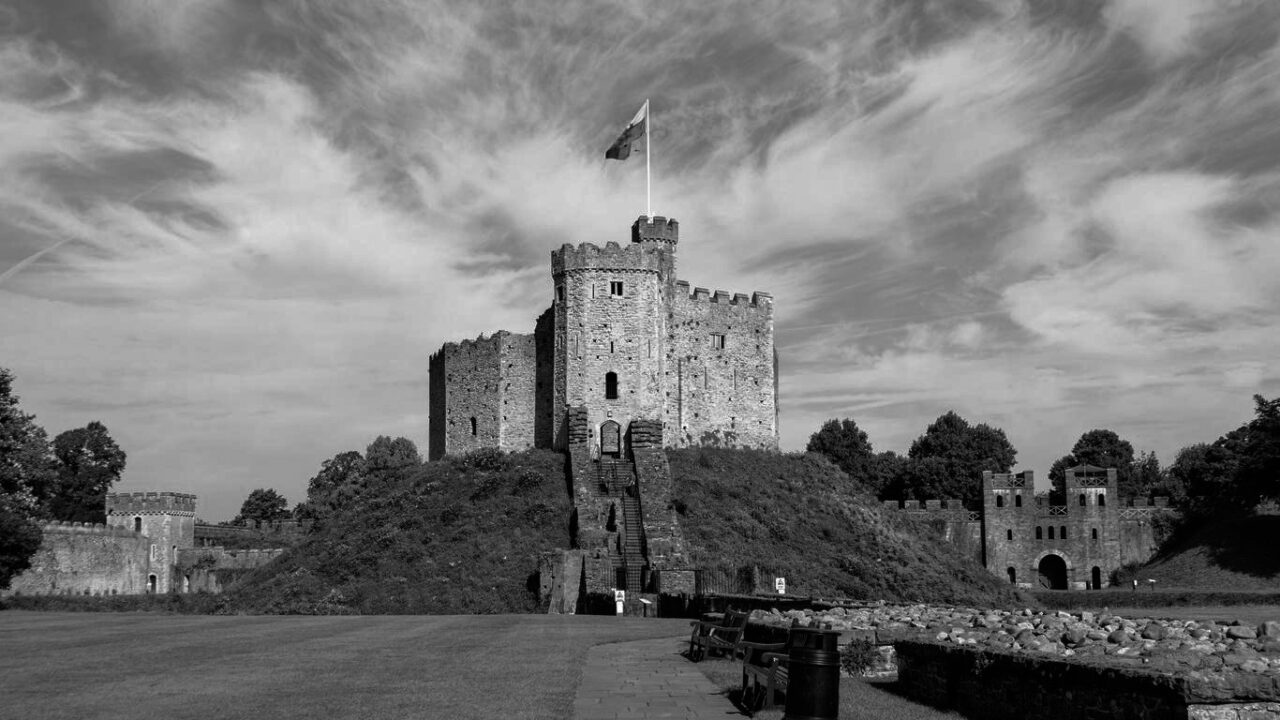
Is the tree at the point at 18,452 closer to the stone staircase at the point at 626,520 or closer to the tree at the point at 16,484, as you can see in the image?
the tree at the point at 16,484

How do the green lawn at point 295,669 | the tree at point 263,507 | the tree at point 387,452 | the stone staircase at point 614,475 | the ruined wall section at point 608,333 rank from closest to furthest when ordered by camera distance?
the green lawn at point 295,669, the stone staircase at point 614,475, the ruined wall section at point 608,333, the tree at point 387,452, the tree at point 263,507

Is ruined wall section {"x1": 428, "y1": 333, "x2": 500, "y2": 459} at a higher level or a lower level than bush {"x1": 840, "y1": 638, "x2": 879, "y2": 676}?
higher

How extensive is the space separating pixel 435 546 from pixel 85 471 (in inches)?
3019

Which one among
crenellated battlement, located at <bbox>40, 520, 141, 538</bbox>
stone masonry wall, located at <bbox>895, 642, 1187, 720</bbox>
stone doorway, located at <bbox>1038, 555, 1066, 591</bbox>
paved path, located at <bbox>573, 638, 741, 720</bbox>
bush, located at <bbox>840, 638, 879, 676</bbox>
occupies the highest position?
crenellated battlement, located at <bbox>40, 520, 141, 538</bbox>

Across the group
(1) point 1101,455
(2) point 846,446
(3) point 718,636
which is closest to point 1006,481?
(2) point 846,446

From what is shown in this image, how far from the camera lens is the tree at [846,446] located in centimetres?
11481

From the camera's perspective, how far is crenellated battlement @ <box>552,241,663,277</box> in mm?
60281

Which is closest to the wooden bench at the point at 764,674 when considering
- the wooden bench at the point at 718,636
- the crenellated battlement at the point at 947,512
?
the wooden bench at the point at 718,636

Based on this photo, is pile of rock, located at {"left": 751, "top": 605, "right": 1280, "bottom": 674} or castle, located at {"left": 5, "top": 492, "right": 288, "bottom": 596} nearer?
pile of rock, located at {"left": 751, "top": 605, "right": 1280, "bottom": 674}

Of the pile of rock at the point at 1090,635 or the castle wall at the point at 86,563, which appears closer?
the pile of rock at the point at 1090,635

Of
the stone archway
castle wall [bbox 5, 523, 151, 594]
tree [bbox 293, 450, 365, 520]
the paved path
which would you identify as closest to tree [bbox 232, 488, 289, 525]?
tree [bbox 293, 450, 365, 520]

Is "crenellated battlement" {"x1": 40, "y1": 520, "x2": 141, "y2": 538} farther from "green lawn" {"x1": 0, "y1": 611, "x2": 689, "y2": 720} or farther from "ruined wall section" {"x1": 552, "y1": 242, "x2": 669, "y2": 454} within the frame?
"green lawn" {"x1": 0, "y1": 611, "x2": 689, "y2": 720}

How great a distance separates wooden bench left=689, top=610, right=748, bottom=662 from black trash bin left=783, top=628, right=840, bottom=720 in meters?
7.92

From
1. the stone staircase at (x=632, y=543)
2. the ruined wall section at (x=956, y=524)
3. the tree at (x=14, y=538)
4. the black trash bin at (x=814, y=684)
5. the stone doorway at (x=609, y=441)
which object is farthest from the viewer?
the ruined wall section at (x=956, y=524)
